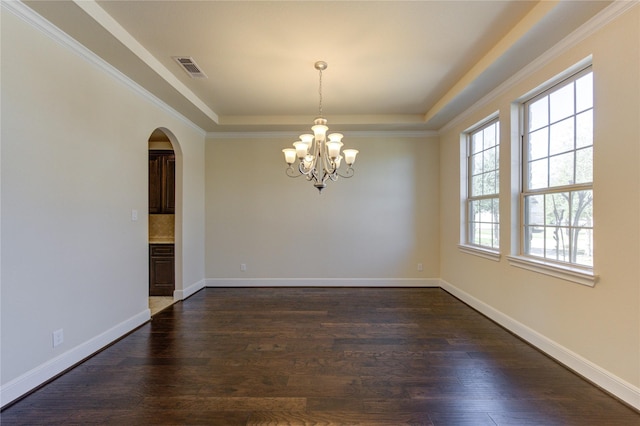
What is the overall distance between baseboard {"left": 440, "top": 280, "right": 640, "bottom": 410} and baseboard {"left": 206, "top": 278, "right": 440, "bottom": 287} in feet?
4.54

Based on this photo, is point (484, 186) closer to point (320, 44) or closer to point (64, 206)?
point (320, 44)

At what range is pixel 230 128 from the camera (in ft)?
15.5

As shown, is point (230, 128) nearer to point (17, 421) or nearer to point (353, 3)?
point (353, 3)

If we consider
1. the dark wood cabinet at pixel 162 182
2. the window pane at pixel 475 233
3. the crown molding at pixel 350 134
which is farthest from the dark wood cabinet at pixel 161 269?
the window pane at pixel 475 233

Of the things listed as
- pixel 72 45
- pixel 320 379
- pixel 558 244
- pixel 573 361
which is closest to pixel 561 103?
pixel 558 244

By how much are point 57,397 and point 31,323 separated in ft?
1.79

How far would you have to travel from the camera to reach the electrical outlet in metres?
2.24

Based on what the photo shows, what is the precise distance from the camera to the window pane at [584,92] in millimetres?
2289

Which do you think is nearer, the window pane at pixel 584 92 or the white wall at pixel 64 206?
the white wall at pixel 64 206

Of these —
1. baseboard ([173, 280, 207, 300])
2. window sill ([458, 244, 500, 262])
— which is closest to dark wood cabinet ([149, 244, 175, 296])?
baseboard ([173, 280, 207, 300])

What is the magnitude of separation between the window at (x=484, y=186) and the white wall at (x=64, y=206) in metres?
4.20

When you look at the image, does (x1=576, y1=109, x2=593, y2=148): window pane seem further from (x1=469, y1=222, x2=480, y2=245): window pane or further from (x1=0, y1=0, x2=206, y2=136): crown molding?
(x1=0, y1=0, x2=206, y2=136): crown molding

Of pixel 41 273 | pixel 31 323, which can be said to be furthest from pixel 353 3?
pixel 31 323

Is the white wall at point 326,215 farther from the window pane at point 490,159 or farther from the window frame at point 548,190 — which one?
the window frame at point 548,190
